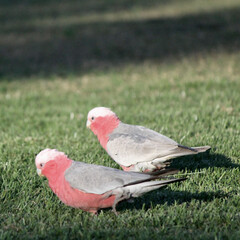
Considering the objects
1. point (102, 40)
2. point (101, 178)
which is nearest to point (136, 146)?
point (101, 178)

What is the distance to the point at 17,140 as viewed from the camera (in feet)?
21.2

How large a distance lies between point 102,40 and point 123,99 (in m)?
6.28

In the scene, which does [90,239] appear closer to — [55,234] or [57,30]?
[55,234]

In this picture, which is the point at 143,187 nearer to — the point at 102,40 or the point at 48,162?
the point at 48,162

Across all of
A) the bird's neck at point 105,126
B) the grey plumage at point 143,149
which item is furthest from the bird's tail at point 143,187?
the bird's neck at point 105,126

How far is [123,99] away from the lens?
29.9ft

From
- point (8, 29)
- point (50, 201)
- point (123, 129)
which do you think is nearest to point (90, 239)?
point (50, 201)

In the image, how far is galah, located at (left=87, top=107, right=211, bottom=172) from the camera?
4.24m

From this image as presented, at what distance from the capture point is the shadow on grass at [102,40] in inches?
512

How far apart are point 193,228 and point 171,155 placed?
845mm

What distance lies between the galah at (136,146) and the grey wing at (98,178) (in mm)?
571

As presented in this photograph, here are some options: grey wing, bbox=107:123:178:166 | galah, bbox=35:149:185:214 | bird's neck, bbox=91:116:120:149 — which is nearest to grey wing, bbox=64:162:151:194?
galah, bbox=35:149:185:214

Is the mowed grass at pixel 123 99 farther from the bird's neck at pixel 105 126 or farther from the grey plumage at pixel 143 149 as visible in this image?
the bird's neck at pixel 105 126

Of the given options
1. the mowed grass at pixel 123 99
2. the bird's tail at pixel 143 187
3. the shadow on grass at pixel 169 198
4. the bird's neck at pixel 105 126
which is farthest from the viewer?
the bird's neck at pixel 105 126
